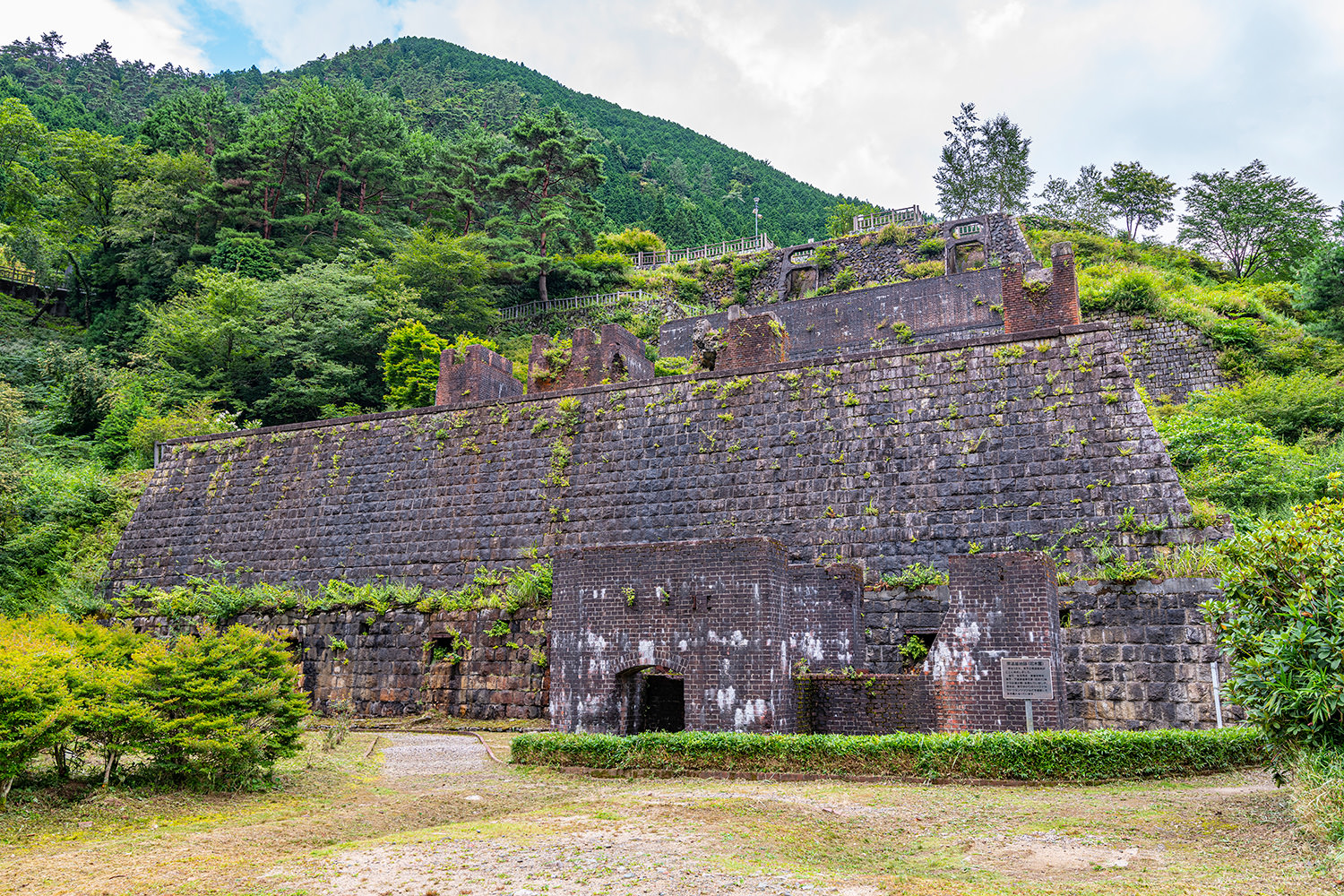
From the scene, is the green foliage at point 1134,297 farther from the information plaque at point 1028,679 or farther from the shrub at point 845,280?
the information plaque at point 1028,679

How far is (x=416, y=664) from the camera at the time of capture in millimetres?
17969

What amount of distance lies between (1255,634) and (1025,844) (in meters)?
3.16

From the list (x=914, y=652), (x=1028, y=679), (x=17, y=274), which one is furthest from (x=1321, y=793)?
(x=17, y=274)

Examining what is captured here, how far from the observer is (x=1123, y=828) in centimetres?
753

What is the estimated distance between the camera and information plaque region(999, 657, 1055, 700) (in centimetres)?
1151

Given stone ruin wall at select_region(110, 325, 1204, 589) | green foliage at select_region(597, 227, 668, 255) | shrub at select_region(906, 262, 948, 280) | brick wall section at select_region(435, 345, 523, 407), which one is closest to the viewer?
stone ruin wall at select_region(110, 325, 1204, 589)

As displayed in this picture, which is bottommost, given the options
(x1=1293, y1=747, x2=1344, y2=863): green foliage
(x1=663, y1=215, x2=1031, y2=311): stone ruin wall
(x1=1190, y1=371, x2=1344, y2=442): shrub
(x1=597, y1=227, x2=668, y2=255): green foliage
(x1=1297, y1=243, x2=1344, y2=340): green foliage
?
(x1=1293, y1=747, x2=1344, y2=863): green foliage

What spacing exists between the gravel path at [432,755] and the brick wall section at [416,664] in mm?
1389

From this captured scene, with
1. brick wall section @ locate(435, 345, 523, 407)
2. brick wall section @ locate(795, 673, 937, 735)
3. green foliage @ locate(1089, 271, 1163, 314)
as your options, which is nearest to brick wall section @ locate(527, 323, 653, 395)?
brick wall section @ locate(435, 345, 523, 407)

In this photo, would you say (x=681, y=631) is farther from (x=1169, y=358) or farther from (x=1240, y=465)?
(x=1169, y=358)

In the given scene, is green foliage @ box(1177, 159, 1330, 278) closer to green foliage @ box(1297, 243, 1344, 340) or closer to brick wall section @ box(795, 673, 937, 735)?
green foliage @ box(1297, 243, 1344, 340)

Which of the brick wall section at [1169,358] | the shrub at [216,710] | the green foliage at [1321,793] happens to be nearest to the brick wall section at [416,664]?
the shrub at [216,710]

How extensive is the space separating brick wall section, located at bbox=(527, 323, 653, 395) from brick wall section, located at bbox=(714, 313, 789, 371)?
9.50ft

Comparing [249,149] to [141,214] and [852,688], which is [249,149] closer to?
[141,214]
